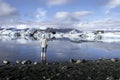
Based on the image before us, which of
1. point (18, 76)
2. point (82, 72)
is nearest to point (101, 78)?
point (82, 72)

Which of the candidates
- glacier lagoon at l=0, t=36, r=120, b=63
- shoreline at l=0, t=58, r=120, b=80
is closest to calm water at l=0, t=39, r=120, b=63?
glacier lagoon at l=0, t=36, r=120, b=63

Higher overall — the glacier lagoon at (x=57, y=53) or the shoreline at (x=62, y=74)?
the shoreline at (x=62, y=74)

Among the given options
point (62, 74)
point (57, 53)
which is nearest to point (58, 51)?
point (57, 53)

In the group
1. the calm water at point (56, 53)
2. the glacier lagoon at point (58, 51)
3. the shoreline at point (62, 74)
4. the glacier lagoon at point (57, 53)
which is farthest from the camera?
the glacier lagoon at point (58, 51)

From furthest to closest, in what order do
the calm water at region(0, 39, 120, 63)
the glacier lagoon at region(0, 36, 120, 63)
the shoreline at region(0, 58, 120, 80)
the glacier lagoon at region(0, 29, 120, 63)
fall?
the glacier lagoon at region(0, 29, 120, 63) < the calm water at region(0, 39, 120, 63) < the glacier lagoon at region(0, 36, 120, 63) < the shoreline at region(0, 58, 120, 80)

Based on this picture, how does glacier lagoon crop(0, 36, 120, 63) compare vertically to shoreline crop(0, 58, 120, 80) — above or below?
below

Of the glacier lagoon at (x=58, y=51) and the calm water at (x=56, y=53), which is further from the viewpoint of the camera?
the glacier lagoon at (x=58, y=51)

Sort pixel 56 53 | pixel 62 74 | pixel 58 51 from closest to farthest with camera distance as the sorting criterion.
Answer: pixel 62 74 → pixel 56 53 → pixel 58 51

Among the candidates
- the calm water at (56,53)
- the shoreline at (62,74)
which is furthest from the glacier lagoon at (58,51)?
the shoreline at (62,74)

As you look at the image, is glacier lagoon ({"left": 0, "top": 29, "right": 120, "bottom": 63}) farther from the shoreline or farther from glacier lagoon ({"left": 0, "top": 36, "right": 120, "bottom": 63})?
the shoreline

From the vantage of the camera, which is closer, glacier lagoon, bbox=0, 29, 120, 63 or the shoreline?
the shoreline

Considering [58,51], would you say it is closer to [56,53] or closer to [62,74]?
[56,53]

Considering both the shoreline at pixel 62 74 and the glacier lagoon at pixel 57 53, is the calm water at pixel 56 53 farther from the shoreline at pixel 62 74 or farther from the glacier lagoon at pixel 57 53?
the shoreline at pixel 62 74

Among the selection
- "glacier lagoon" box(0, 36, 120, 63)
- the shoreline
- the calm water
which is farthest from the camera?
the calm water
